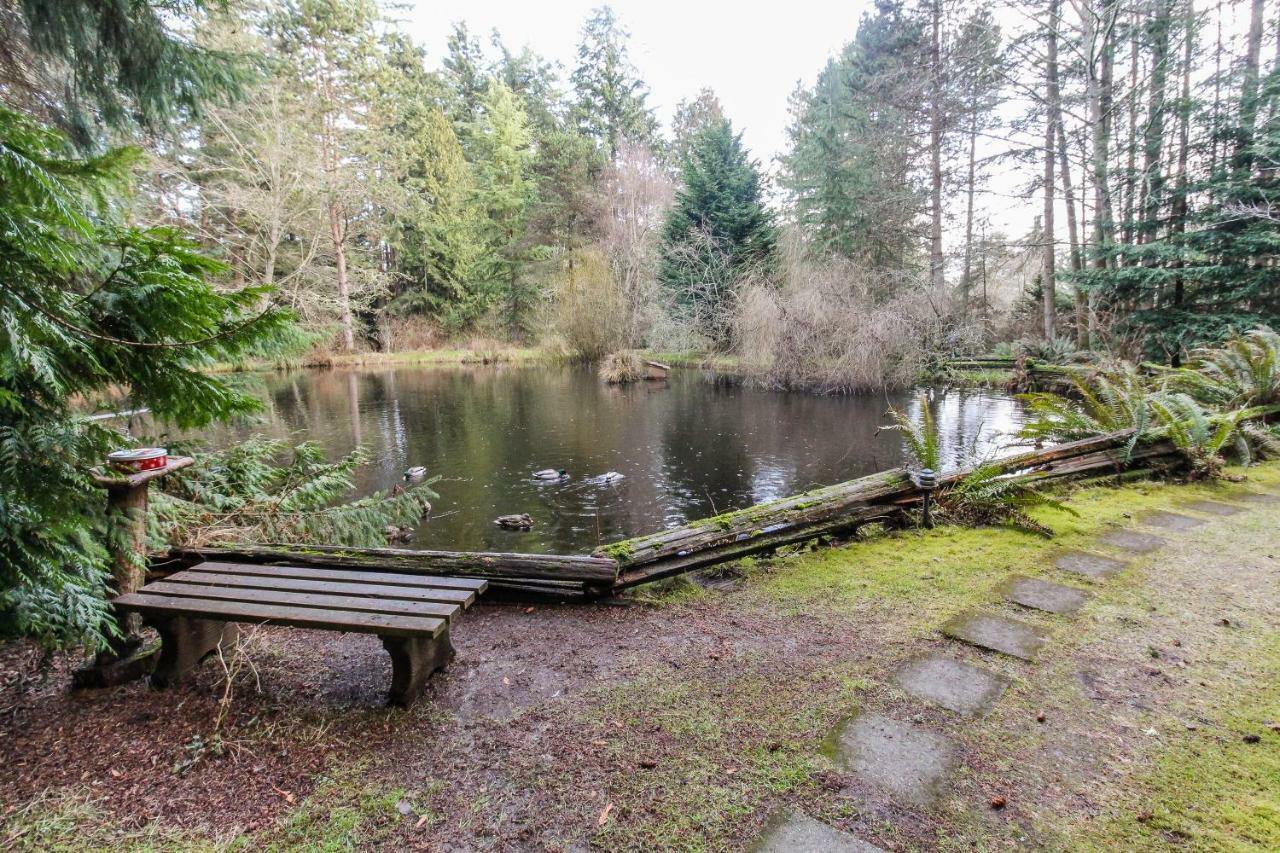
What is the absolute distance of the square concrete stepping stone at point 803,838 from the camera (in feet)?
4.80

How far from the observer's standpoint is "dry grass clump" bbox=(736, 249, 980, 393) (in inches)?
512

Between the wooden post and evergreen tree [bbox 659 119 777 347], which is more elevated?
evergreen tree [bbox 659 119 777 347]

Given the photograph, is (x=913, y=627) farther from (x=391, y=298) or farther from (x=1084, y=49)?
(x=391, y=298)

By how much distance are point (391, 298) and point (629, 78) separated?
1614 cm

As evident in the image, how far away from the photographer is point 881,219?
59.5 ft

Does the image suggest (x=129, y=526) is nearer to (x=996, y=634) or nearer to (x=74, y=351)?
(x=74, y=351)

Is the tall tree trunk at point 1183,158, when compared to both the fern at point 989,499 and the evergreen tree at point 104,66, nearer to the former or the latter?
the fern at point 989,499

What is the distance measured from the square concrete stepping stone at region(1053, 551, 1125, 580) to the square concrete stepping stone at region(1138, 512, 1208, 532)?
0.86 meters

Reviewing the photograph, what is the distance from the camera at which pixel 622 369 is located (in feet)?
56.8

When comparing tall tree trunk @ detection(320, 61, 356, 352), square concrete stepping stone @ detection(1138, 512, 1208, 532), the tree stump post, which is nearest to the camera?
the tree stump post

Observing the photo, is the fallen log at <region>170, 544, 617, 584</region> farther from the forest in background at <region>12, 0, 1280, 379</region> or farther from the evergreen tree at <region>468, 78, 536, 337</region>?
the evergreen tree at <region>468, 78, 536, 337</region>

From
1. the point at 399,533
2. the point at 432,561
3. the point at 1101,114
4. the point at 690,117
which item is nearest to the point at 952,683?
the point at 432,561

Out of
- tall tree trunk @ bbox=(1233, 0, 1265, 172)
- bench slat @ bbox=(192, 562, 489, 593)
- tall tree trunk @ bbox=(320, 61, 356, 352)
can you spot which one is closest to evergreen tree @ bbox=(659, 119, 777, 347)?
tall tree trunk @ bbox=(1233, 0, 1265, 172)

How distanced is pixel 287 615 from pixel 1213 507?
18.4ft
